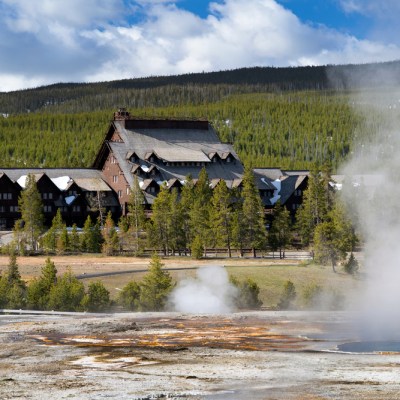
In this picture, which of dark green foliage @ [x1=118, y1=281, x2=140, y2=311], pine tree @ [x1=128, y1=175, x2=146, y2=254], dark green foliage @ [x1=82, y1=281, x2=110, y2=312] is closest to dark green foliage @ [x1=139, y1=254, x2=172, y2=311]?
dark green foliage @ [x1=118, y1=281, x2=140, y2=311]

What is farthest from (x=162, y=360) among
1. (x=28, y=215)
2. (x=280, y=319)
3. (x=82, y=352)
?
(x=28, y=215)

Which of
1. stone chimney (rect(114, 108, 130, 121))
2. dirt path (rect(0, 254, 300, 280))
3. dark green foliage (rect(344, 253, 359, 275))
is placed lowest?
dark green foliage (rect(344, 253, 359, 275))

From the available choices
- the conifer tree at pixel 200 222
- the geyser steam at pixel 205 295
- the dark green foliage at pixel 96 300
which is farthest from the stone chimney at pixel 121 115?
the dark green foliage at pixel 96 300

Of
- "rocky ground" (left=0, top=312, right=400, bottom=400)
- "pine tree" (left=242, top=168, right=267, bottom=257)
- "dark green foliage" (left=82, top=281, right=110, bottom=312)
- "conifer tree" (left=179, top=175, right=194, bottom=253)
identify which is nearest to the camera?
"rocky ground" (left=0, top=312, right=400, bottom=400)

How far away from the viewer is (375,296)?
242 ft

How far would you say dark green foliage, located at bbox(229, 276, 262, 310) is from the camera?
71500mm

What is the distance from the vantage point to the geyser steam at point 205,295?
230ft

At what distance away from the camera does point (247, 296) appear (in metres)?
72.2

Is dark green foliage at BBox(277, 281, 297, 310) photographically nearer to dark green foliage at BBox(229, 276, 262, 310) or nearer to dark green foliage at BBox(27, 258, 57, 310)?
dark green foliage at BBox(229, 276, 262, 310)

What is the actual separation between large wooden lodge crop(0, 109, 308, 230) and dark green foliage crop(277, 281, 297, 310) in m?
55.9

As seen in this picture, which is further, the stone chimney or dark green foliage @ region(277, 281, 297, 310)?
the stone chimney

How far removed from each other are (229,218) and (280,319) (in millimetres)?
43170

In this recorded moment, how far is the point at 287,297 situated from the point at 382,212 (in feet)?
38.6

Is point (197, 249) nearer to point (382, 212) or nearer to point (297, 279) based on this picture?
point (297, 279)
